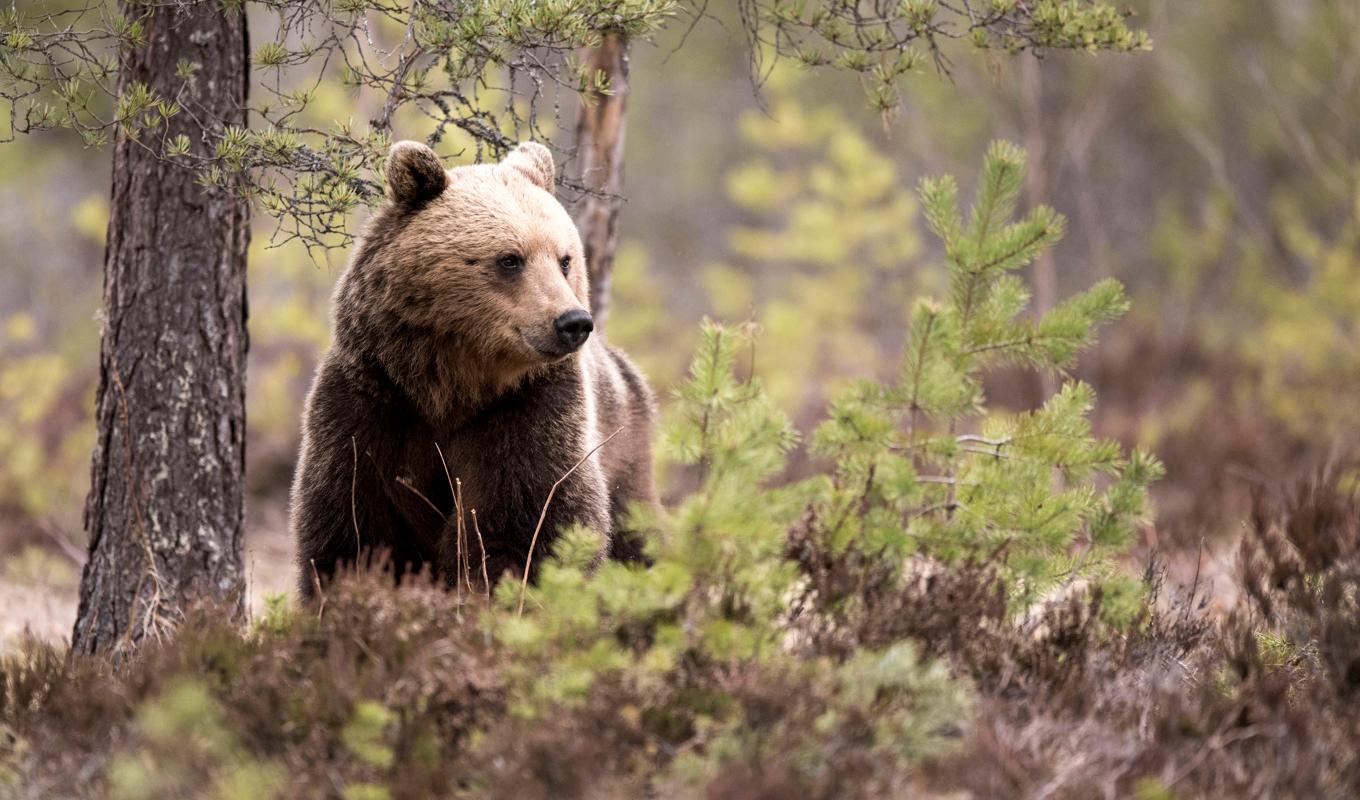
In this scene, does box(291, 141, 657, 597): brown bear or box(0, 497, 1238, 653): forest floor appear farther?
box(0, 497, 1238, 653): forest floor

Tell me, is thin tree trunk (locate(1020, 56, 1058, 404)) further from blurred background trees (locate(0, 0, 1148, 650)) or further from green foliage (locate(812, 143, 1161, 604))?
green foliage (locate(812, 143, 1161, 604))

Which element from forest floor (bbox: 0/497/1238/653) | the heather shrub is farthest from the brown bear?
forest floor (bbox: 0/497/1238/653)

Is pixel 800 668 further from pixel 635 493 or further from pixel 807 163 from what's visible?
pixel 807 163

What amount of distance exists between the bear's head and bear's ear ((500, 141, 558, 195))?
0.20 metres

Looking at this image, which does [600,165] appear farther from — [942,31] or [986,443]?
[986,443]

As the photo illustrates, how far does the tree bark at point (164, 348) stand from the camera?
469cm

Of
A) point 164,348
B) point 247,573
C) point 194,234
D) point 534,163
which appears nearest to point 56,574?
point 247,573

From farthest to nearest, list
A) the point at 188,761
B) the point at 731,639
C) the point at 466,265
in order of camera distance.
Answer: the point at 466,265, the point at 731,639, the point at 188,761

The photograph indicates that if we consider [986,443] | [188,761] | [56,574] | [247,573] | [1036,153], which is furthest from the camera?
[1036,153]

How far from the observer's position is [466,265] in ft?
13.7

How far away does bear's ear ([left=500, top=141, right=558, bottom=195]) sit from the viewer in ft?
14.9

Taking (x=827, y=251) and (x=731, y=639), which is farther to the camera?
(x=827, y=251)

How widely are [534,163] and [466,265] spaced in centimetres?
61

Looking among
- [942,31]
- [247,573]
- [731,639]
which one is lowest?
[247,573]
